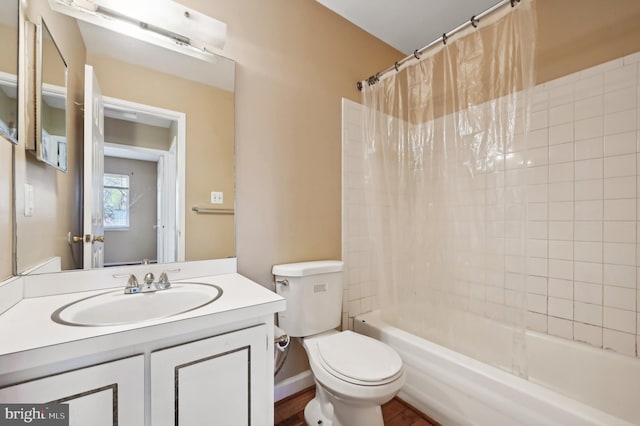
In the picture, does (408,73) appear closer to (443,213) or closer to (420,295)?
(443,213)

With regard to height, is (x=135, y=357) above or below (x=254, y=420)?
above

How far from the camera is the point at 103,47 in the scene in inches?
46.2

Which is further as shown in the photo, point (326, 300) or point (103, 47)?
point (326, 300)

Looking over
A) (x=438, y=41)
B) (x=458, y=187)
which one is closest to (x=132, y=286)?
(x=458, y=187)

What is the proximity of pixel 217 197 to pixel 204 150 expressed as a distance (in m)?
0.25

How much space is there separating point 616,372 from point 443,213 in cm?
111

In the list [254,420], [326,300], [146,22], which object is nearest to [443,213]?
[326,300]

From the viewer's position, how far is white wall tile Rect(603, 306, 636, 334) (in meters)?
1.34

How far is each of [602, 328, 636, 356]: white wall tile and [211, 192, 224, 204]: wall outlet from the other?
215 cm

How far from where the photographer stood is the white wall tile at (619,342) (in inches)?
52.7

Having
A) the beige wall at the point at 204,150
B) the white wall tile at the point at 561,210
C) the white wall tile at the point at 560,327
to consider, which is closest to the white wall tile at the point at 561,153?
the white wall tile at the point at 561,210

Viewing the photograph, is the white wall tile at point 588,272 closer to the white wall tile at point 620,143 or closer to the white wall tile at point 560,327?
the white wall tile at point 560,327

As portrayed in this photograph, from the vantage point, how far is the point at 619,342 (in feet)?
4.50

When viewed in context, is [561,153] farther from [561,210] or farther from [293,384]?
[293,384]
